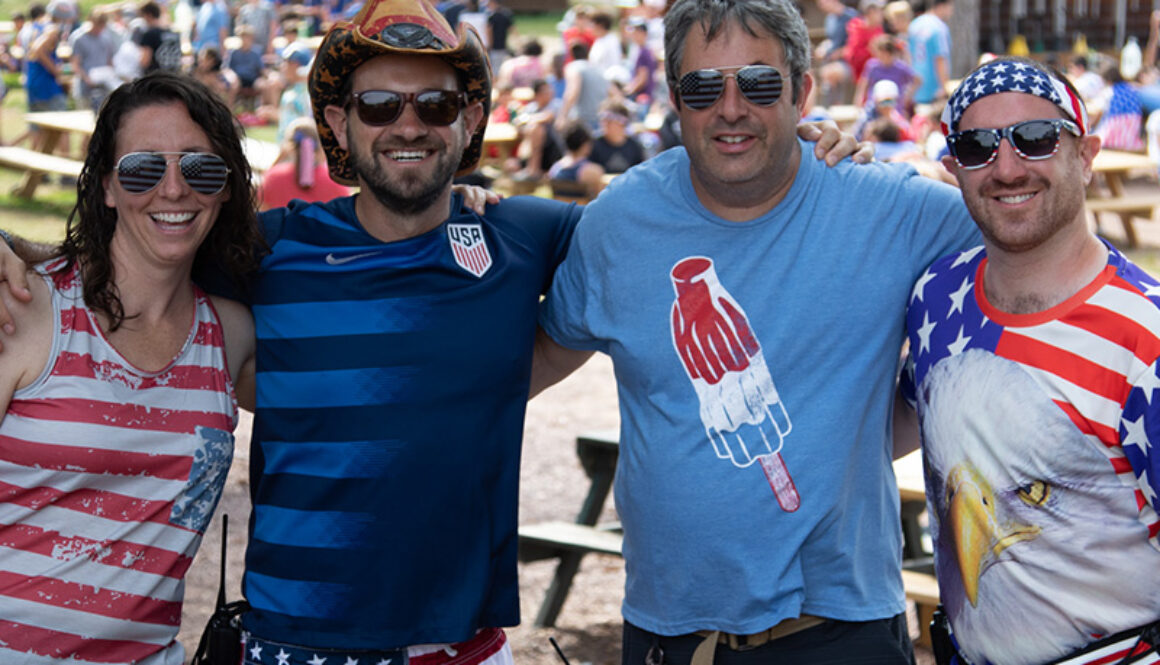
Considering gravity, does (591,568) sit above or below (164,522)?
below

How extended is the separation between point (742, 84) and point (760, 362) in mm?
606

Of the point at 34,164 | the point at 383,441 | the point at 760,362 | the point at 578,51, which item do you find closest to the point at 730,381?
the point at 760,362

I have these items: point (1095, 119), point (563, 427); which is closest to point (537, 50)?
point (1095, 119)

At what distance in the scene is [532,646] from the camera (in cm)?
526

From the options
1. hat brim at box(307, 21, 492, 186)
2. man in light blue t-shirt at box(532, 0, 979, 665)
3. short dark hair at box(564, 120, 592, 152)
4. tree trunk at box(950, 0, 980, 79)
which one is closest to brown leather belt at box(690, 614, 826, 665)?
man in light blue t-shirt at box(532, 0, 979, 665)

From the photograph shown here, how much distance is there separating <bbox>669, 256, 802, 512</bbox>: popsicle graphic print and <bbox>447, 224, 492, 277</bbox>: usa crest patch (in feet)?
1.58

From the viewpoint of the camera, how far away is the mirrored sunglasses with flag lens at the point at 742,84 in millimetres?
2703

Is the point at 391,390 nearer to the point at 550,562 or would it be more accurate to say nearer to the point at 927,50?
the point at 550,562

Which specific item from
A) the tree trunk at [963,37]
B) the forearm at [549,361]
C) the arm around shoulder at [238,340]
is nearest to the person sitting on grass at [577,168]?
the forearm at [549,361]

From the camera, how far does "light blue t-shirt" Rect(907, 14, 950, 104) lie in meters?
15.9

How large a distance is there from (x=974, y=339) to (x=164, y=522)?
1682mm

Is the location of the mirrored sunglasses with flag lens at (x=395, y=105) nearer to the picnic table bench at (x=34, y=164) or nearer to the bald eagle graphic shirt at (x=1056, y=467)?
the bald eagle graphic shirt at (x=1056, y=467)

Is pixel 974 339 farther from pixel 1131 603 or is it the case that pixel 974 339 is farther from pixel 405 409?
pixel 405 409

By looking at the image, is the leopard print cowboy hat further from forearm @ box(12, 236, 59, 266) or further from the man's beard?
forearm @ box(12, 236, 59, 266)
